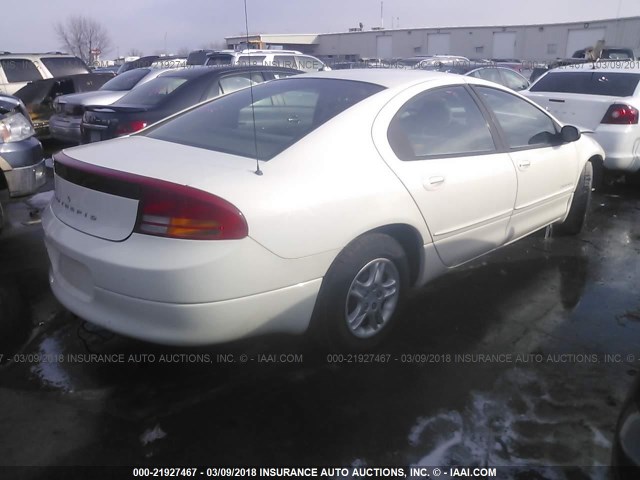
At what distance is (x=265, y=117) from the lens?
3180 millimetres

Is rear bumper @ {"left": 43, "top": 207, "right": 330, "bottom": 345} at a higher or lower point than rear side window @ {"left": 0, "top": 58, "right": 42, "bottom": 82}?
lower

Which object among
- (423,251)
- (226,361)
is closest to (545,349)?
(423,251)

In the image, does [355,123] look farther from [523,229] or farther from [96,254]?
[523,229]

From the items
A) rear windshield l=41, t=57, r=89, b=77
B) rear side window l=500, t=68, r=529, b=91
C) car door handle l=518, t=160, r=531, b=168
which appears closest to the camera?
car door handle l=518, t=160, r=531, b=168

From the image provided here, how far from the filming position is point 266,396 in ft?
8.75

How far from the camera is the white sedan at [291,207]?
227 cm

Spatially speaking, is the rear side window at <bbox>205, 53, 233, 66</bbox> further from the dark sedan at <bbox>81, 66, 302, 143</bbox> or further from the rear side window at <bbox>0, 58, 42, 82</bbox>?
the dark sedan at <bbox>81, 66, 302, 143</bbox>

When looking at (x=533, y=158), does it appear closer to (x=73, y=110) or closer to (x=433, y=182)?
(x=433, y=182)

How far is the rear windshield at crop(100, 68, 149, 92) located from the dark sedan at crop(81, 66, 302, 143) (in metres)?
2.34

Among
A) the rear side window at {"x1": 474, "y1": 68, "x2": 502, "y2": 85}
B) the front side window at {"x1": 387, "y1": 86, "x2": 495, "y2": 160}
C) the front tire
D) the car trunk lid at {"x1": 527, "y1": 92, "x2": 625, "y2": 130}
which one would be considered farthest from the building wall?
the front tire

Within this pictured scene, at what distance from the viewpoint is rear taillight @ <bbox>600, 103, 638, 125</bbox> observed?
6133 mm

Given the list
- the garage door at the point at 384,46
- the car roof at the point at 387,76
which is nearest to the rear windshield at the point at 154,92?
the car roof at the point at 387,76

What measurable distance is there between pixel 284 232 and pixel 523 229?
7.56 ft

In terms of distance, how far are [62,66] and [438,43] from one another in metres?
42.3
